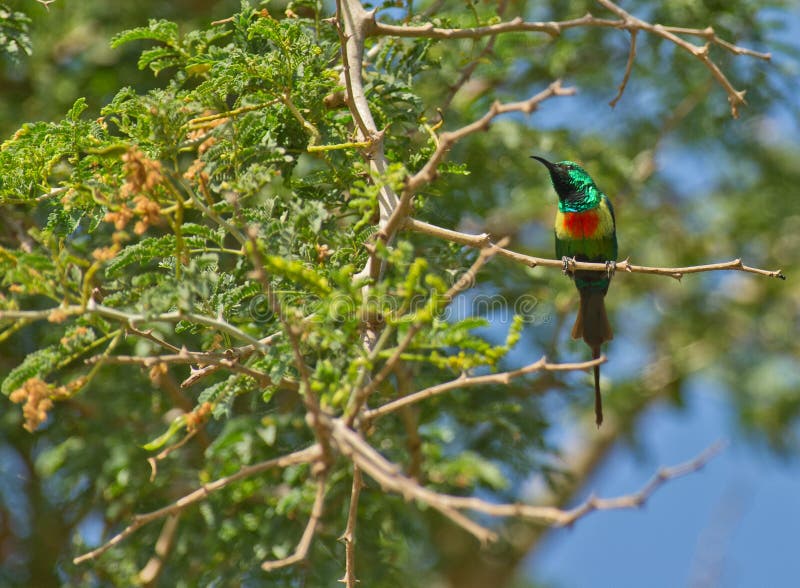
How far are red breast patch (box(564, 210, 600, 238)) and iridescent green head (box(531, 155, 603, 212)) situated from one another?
0.08 ft

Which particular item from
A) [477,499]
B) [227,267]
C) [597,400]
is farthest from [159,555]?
[477,499]

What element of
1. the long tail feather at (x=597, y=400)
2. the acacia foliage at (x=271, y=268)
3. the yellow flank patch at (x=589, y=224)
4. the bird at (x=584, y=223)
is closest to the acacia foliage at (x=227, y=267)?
the acacia foliage at (x=271, y=268)

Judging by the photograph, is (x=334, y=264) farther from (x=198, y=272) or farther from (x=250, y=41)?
(x=250, y=41)

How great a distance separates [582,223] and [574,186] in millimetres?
180

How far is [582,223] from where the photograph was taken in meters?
4.35

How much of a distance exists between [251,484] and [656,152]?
10.5ft

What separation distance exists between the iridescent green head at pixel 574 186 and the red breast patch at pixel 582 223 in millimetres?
25

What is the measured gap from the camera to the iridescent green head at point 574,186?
14.2 feet

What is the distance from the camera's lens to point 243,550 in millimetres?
3744

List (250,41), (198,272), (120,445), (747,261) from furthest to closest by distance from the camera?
(747,261), (120,445), (250,41), (198,272)

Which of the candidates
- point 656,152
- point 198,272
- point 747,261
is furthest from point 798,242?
point 198,272

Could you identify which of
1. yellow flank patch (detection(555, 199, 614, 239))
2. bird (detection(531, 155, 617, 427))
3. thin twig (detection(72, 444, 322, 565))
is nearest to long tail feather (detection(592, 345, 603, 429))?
bird (detection(531, 155, 617, 427))

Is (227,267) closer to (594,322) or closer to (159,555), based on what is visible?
(159,555)

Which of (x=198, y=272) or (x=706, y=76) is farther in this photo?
(x=706, y=76)
